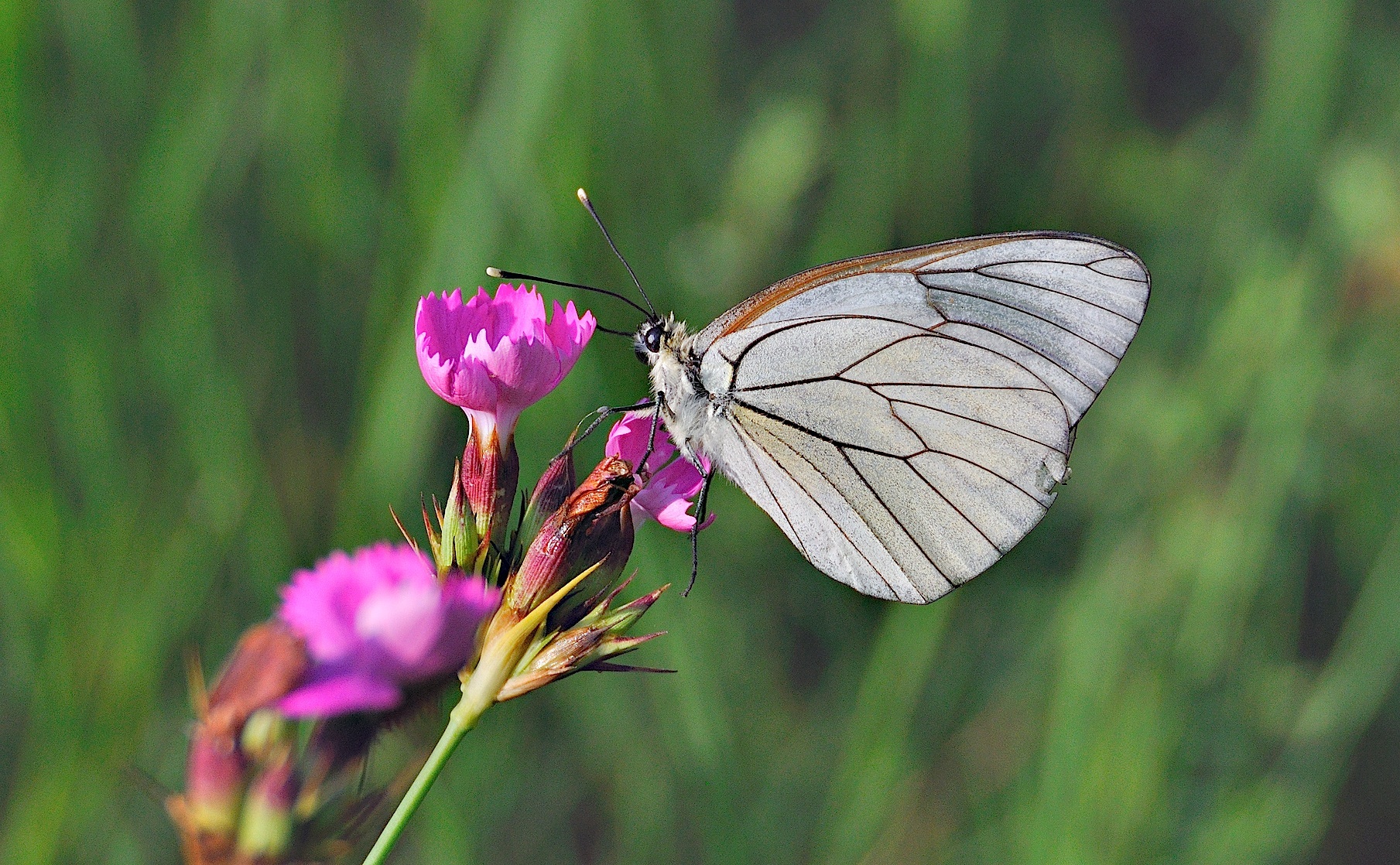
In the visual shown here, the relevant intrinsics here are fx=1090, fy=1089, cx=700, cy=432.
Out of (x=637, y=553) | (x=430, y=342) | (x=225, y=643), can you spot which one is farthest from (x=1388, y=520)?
(x=225, y=643)

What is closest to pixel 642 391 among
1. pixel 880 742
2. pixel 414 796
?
pixel 880 742

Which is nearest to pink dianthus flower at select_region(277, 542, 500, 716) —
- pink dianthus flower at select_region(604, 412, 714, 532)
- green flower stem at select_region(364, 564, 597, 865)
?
green flower stem at select_region(364, 564, 597, 865)

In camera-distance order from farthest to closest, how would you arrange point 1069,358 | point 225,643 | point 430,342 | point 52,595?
point 225,643 → point 52,595 → point 1069,358 → point 430,342

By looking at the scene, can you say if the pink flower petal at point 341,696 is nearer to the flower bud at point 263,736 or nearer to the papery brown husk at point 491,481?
the flower bud at point 263,736

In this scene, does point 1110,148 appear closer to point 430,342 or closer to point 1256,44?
point 1256,44

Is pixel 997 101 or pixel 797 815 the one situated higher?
→ pixel 997 101

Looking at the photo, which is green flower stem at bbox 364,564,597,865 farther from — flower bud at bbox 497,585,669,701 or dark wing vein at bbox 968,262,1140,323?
dark wing vein at bbox 968,262,1140,323


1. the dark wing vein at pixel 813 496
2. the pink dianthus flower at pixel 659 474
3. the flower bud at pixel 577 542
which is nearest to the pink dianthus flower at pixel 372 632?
the flower bud at pixel 577 542
